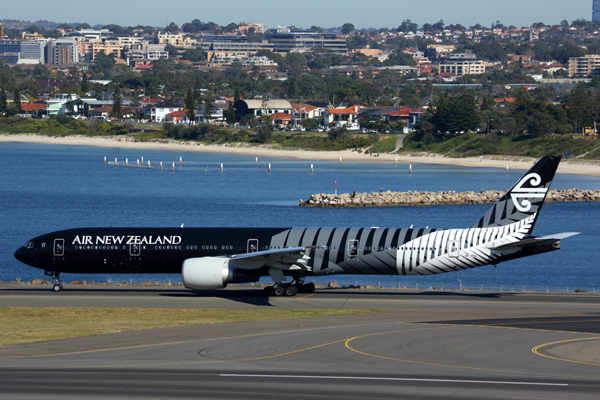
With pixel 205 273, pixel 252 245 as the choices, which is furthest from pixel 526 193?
pixel 205 273

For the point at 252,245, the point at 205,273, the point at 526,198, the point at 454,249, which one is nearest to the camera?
the point at 205,273

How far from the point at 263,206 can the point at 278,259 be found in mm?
75138

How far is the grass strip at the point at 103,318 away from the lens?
3734cm

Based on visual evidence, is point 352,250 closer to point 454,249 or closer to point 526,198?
point 454,249

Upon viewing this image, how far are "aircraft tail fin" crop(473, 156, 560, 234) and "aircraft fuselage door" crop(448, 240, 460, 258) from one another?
2334 mm

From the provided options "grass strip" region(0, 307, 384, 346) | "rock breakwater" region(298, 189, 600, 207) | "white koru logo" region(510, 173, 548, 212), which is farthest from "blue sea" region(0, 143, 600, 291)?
"grass strip" region(0, 307, 384, 346)

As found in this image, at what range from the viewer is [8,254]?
260 ft

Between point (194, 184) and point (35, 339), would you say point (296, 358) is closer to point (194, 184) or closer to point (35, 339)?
point (35, 339)

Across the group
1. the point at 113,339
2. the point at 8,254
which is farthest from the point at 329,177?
the point at 113,339

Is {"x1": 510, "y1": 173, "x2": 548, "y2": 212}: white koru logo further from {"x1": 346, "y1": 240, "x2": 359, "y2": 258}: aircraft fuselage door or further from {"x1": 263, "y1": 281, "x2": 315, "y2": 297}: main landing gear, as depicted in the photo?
{"x1": 263, "y1": 281, "x2": 315, "y2": 297}: main landing gear

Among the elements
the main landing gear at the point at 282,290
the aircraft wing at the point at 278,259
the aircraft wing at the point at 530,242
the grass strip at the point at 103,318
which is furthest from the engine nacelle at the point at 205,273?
the aircraft wing at the point at 530,242

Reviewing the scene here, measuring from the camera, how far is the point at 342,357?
1241 inches

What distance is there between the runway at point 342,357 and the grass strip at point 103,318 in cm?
154

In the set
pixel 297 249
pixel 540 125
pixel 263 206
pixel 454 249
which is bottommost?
pixel 263 206
